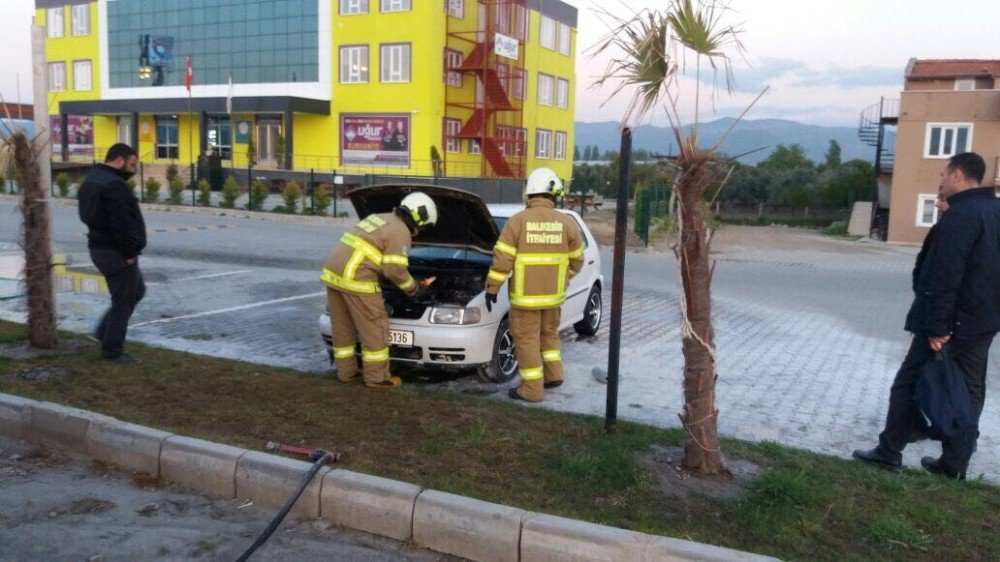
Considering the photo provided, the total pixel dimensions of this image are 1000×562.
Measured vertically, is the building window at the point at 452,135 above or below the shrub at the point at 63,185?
above

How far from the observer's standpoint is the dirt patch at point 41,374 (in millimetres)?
6703

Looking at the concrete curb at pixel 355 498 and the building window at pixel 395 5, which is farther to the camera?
the building window at pixel 395 5

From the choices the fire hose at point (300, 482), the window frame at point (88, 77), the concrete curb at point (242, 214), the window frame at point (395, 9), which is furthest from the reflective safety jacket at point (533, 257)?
the window frame at point (88, 77)

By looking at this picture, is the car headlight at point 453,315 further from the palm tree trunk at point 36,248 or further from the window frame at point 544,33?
the window frame at point 544,33

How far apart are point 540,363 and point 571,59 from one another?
165 ft

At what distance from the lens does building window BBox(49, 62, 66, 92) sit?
5344cm

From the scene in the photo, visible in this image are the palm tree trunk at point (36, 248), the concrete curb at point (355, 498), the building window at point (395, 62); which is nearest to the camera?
the concrete curb at point (355, 498)

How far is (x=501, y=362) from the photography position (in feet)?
25.2

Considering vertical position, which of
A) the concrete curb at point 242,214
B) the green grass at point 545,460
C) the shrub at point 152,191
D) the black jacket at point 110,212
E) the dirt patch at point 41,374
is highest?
the black jacket at point 110,212

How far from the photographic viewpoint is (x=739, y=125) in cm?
441

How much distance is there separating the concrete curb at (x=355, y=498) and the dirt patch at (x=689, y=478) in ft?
2.59

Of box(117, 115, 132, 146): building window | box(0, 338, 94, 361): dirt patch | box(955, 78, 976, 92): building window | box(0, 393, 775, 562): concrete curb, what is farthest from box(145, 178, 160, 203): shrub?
box(955, 78, 976, 92): building window

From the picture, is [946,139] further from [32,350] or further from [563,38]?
[32,350]

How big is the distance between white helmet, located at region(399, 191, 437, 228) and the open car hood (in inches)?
7.3
